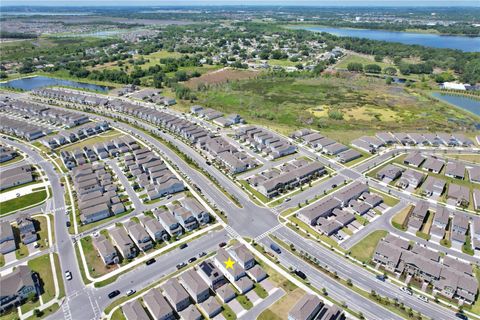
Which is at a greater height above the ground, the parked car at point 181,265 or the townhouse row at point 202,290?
the townhouse row at point 202,290

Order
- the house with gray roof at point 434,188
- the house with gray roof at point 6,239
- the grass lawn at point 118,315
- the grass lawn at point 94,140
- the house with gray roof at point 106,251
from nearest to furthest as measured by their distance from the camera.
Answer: the grass lawn at point 118,315, the house with gray roof at point 106,251, the house with gray roof at point 6,239, the house with gray roof at point 434,188, the grass lawn at point 94,140

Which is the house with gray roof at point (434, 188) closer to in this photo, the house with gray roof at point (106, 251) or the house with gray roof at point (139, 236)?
the house with gray roof at point (139, 236)

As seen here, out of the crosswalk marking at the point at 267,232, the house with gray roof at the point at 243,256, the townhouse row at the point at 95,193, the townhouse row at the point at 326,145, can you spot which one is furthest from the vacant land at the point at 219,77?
the house with gray roof at the point at 243,256

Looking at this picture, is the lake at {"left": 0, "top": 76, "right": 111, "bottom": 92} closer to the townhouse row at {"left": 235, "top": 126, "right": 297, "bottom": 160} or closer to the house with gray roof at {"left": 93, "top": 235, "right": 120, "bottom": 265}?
the townhouse row at {"left": 235, "top": 126, "right": 297, "bottom": 160}

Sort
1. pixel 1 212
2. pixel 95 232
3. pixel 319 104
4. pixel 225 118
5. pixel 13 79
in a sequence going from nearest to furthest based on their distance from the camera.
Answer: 1. pixel 95 232
2. pixel 1 212
3. pixel 225 118
4. pixel 319 104
5. pixel 13 79

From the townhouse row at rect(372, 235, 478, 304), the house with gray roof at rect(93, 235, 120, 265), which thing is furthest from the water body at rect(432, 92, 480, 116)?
the house with gray roof at rect(93, 235, 120, 265)

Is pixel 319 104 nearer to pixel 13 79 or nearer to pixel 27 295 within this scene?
pixel 27 295

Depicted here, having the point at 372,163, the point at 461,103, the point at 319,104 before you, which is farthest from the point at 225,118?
the point at 461,103

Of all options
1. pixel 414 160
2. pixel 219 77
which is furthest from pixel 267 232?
pixel 219 77
